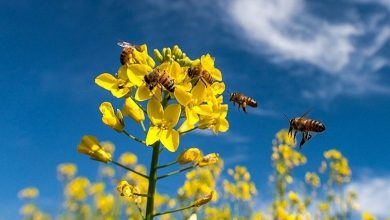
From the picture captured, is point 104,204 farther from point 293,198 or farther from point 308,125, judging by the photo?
point 308,125

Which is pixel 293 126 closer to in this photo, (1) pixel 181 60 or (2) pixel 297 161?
(1) pixel 181 60

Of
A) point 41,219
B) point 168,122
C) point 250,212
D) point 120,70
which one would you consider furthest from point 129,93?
point 41,219

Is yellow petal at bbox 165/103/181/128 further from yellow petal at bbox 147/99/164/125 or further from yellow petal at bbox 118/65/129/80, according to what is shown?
yellow petal at bbox 118/65/129/80

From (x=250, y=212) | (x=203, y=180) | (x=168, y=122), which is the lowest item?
(x=168, y=122)

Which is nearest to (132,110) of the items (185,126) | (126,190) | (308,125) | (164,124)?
(164,124)

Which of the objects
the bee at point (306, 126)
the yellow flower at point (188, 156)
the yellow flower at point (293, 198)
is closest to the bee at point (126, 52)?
the yellow flower at point (188, 156)
